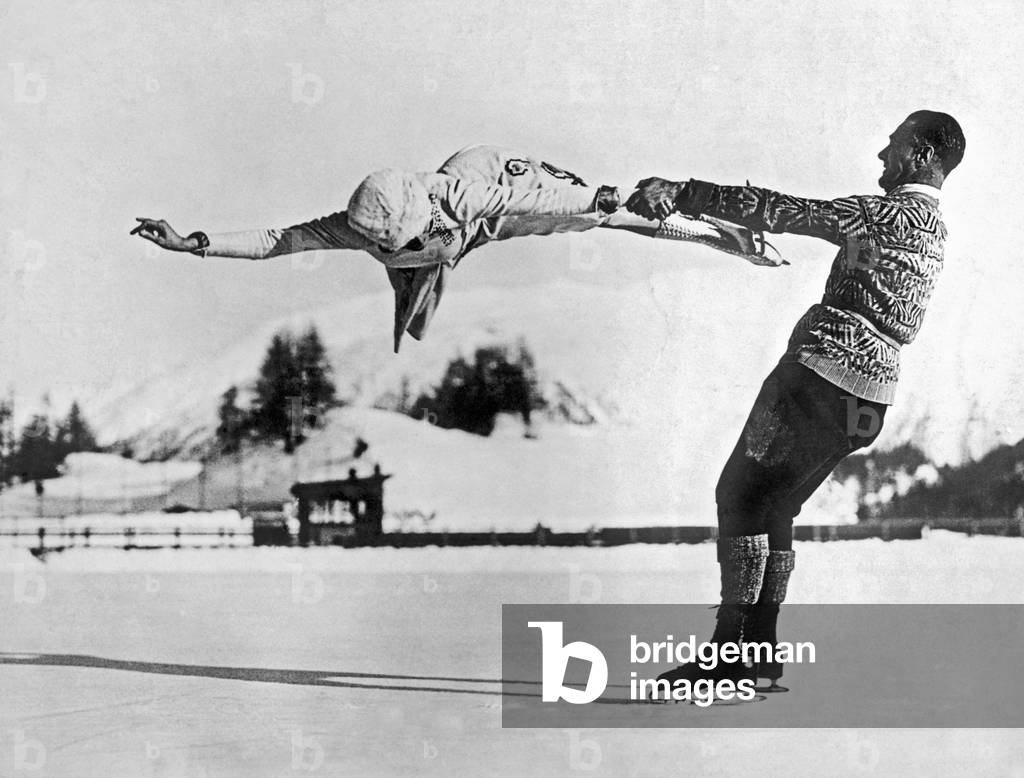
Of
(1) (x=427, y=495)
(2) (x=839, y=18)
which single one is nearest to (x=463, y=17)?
(2) (x=839, y=18)

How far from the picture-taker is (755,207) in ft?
12.5

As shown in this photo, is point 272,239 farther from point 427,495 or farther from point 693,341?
point 693,341

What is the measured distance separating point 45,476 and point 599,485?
1.67 metres

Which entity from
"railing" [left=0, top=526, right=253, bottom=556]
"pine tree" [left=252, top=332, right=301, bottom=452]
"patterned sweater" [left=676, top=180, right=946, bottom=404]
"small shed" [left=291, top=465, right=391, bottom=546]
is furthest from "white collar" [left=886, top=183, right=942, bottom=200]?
"railing" [left=0, top=526, right=253, bottom=556]

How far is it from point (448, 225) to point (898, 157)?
1377 mm

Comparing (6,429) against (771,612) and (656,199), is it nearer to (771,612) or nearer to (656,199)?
(656,199)

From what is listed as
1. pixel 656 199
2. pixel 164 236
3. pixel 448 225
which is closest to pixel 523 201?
pixel 448 225

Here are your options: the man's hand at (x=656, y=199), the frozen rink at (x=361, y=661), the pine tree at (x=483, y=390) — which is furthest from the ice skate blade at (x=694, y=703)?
Answer: the man's hand at (x=656, y=199)

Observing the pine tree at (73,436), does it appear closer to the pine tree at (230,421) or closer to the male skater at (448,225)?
the pine tree at (230,421)

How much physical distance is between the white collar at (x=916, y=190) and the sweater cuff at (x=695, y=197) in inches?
21.3

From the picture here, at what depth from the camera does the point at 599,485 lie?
381cm

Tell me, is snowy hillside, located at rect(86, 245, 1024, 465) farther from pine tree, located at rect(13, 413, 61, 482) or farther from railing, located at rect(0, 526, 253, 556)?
railing, located at rect(0, 526, 253, 556)

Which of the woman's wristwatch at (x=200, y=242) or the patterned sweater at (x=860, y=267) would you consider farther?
the woman's wristwatch at (x=200, y=242)

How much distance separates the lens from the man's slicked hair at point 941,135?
3.90 m
